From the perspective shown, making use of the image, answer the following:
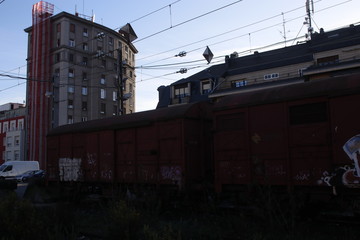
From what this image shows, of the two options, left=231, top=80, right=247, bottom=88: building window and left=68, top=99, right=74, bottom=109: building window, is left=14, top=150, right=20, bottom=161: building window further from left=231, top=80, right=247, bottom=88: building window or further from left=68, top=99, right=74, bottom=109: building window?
left=231, top=80, right=247, bottom=88: building window

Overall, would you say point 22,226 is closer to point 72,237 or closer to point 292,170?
point 72,237

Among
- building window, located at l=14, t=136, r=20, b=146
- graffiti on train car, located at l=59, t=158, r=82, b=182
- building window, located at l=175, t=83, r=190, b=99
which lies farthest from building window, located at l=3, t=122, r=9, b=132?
graffiti on train car, located at l=59, t=158, r=82, b=182

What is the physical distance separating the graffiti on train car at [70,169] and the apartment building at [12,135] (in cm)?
4579

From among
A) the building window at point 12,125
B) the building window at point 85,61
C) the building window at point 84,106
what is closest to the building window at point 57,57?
the building window at point 85,61

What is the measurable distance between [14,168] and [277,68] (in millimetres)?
28524

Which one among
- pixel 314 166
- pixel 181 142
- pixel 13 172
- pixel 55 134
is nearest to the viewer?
pixel 314 166

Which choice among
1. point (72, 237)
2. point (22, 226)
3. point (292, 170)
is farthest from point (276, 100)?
point (22, 226)

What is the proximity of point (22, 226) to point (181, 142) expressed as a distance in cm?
545

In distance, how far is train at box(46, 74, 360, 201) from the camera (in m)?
7.80

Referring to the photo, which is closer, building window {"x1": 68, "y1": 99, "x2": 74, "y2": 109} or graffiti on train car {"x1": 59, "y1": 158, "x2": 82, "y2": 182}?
graffiti on train car {"x1": 59, "y1": 158, "x2": 82, "y2": 182}

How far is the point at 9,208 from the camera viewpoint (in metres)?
7.00

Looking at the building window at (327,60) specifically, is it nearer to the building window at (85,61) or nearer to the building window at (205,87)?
the building window at (205,87)

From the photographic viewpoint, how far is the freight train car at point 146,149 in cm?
1078

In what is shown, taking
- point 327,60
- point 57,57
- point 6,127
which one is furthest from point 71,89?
point 327,60
